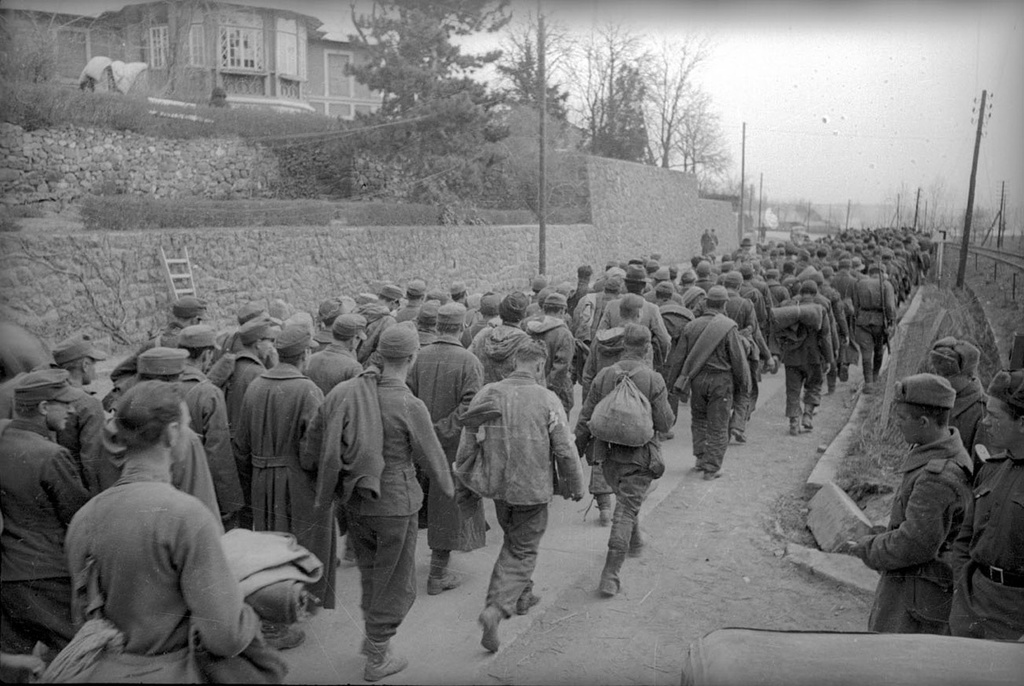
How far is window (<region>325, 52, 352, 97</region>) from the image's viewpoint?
20.5m

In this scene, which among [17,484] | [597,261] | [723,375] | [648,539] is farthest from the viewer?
[597,261]

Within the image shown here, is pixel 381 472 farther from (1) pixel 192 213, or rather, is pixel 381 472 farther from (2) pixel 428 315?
(1) pixel 192 213

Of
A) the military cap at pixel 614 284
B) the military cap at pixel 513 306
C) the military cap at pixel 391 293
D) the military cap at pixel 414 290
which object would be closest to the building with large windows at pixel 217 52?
the military cap at pixel 391 293

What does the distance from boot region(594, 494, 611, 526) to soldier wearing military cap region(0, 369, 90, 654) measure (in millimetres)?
3923

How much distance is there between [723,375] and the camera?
25.7ft

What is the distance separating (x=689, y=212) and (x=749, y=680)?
36.4m

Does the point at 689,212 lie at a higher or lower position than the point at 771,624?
higher

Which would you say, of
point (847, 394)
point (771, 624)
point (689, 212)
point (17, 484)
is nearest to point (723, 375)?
point (771, 624)

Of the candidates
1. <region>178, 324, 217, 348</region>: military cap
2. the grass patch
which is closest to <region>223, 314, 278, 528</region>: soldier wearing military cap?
<region>178, 324, 217, 348</region>: military cap

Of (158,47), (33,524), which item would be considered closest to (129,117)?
(158,47)

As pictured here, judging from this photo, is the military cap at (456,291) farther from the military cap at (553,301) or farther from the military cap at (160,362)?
the military cap at (160,362)

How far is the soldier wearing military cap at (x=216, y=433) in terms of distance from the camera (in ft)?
15.4

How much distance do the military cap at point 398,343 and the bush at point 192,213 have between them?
34.2 ft

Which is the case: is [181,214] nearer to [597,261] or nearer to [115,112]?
[115,112]
